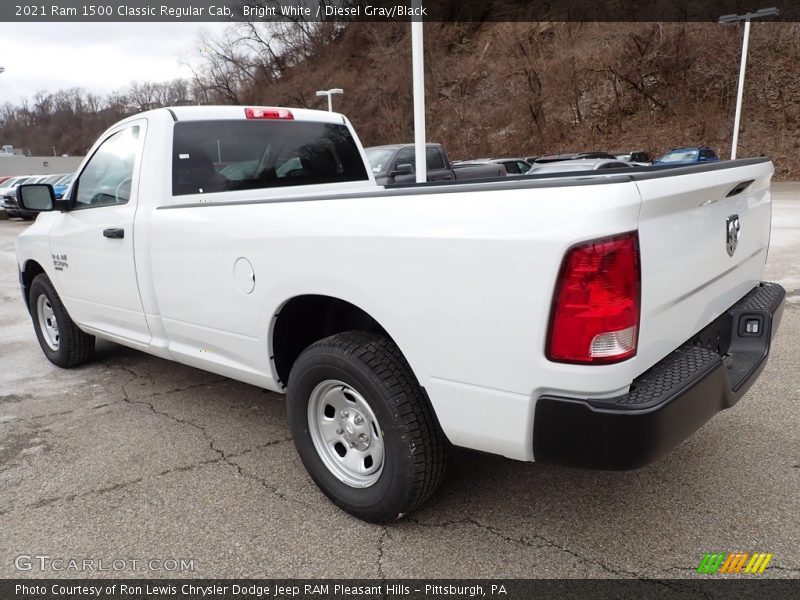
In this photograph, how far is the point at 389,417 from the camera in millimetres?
2512

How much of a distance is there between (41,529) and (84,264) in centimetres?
201

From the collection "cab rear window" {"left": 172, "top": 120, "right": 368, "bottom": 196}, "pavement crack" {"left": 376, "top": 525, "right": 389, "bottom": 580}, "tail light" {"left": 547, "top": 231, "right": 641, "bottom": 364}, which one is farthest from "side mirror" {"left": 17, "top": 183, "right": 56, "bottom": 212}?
"tail light" {"left": 547, "top": 231, "right": 641, "bottom": 364}

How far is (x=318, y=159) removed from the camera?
4.51 metres

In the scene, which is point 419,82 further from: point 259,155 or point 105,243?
point 105,243

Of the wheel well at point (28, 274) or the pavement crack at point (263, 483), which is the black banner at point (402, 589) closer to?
the pavement crack at point (263, 483)

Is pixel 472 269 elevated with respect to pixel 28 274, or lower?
elevated

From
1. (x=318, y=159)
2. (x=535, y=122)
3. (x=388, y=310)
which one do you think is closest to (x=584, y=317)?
(x=388, y=310)

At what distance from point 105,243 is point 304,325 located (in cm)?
167

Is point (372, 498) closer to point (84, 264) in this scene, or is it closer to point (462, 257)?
point (462, 257)

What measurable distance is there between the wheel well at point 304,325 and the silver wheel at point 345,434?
363mm

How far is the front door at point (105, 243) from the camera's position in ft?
12.7

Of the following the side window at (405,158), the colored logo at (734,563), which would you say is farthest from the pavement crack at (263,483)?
the side window at (405,158)

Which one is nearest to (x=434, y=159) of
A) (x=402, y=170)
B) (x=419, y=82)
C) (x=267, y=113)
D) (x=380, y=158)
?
(x=380, y=158)

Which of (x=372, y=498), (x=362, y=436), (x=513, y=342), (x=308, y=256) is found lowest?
(x=372, y=498)
